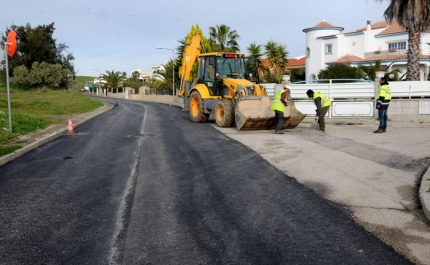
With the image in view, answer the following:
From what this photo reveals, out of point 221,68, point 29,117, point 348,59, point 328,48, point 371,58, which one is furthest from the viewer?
point 328,48

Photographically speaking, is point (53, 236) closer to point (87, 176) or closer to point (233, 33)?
point (87, 176)

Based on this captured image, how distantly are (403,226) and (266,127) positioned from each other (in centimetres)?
1069

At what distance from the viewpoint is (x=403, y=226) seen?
538 cm

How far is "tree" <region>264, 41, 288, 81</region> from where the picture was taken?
150ft

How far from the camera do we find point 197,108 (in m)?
19.3

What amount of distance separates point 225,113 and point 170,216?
35.6 ft

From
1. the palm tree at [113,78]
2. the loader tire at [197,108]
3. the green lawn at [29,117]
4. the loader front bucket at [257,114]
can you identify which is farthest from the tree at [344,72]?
the palm tree at [113,78]

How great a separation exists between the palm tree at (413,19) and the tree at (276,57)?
2379 cm

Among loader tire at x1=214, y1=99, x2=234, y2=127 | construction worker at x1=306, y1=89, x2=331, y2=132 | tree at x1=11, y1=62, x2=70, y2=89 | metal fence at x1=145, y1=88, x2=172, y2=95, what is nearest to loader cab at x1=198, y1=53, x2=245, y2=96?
loader tire at x1=214, y1=99, x2=234, y2=127

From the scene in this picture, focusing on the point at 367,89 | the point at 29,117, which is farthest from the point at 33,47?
the point at 367,89

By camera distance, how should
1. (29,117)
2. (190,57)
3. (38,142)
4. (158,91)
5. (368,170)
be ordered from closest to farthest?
(368,170), (38,142), (29,117), (190,57), (158,91)

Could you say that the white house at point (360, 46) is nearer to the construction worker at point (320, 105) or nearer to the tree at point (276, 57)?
the tree at point (276, 57)

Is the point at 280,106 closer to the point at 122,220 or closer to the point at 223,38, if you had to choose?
the point at 122,220

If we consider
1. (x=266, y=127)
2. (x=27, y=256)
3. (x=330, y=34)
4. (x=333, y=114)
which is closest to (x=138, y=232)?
(x=27, y=256)
